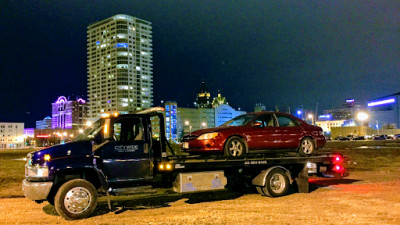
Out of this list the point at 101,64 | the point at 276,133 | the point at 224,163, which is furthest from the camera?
the point at 101,64

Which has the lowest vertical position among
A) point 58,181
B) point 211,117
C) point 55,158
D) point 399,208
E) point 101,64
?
point 399,208

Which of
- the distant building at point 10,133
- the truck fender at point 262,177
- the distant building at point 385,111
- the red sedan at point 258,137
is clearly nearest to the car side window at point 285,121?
the red sedan at point 258,137

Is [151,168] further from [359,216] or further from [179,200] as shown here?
[359,216]

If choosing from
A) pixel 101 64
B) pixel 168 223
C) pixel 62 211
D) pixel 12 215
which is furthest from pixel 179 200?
pixel 101 64

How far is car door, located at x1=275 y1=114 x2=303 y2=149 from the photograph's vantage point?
1021 centimetres

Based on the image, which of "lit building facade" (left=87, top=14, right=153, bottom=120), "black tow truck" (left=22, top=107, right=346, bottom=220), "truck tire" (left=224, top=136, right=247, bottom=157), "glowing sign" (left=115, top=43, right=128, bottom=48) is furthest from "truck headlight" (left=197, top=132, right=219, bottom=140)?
"glowing sign" (left=115, top=43, right=128, bottom=48)

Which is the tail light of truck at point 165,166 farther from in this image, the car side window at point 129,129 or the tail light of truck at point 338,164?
the tail light of truck at point 338,164

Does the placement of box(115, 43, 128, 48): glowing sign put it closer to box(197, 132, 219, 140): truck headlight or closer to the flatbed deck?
box(197, 132, 219, 140): truck headlight

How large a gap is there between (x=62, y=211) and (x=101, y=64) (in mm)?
180208

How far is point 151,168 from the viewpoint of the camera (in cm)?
800

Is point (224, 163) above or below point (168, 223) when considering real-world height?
above

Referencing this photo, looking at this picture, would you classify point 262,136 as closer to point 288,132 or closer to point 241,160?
point 288,132

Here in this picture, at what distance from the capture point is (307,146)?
1065 centimetres

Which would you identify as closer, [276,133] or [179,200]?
[179,200]
